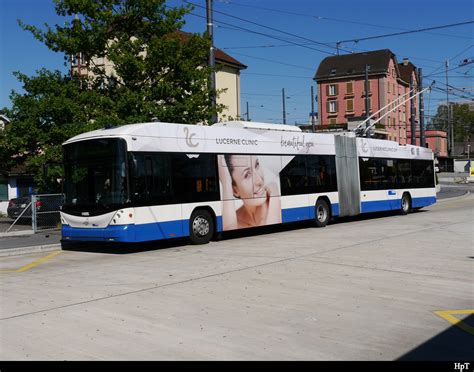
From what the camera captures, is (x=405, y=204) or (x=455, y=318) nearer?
(x=455, y=318)

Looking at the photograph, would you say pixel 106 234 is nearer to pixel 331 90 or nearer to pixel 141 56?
pixel 141 56

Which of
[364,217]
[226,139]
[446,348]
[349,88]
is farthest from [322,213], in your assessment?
[349,88]

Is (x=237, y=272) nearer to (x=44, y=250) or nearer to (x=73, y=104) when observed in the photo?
(x=44, y=250)

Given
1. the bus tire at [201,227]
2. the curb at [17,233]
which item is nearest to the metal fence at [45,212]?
the curb at [17,233]

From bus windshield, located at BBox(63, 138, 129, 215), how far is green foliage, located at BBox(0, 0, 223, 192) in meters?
6.37

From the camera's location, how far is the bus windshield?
1305cm

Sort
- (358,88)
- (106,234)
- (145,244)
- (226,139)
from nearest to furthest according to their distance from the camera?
(106,234) → (145,244) → (226,139) → (358,88)

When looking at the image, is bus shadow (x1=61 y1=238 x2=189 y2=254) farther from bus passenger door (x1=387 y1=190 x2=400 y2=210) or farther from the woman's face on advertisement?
bus passenger door (x1=387 y1=190 x2=400 y2=210)

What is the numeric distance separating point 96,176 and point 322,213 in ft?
28.2

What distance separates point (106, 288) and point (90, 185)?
5181 mm

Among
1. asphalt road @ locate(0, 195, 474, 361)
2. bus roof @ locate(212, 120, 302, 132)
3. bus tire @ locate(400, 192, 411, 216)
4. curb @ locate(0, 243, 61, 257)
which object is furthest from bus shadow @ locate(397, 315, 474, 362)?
bus tire @ locate(400, 192, 411, 216)

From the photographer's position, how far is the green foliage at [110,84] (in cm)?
2086

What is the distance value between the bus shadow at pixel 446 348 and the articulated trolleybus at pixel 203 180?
8376mm

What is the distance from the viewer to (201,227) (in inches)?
584
